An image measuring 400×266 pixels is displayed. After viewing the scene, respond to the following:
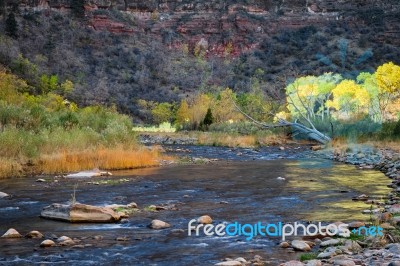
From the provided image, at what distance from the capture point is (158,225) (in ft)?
29.0

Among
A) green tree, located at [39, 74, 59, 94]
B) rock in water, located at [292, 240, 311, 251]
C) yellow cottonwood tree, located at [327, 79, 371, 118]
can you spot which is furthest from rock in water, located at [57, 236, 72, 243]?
green tree, located at [39, 74, 59, 94]

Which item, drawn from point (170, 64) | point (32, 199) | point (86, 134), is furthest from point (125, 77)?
point (32, 199)

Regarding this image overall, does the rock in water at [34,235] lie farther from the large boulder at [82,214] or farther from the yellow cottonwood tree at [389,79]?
the yellow cottonwood tree at [389,79]

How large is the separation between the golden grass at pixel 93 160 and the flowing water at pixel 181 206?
834 millimetres

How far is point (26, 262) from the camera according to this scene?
6.57 m

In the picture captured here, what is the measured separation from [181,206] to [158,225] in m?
2.27

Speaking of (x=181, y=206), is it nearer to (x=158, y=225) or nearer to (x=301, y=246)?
(x=158, y=225)

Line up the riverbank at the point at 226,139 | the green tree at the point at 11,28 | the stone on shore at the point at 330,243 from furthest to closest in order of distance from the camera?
the green tree at the point at 11,28 < the riverbank at the point at 226,139 < the stone on shore at the point at 330,243

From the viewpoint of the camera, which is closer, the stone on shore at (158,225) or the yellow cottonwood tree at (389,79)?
the stone on shore at (158,225)

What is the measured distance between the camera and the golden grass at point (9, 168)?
626 inches

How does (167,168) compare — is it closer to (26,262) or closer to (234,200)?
(234,200)

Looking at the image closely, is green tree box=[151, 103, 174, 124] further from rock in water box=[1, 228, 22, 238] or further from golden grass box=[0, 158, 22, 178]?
rock in water box=[1, 228, 22, 238]

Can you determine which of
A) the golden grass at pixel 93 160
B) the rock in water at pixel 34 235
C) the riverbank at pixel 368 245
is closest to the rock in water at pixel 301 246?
the riverbank at pixel 368 245

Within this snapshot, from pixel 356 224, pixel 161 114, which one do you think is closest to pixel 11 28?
pixel 161 114
